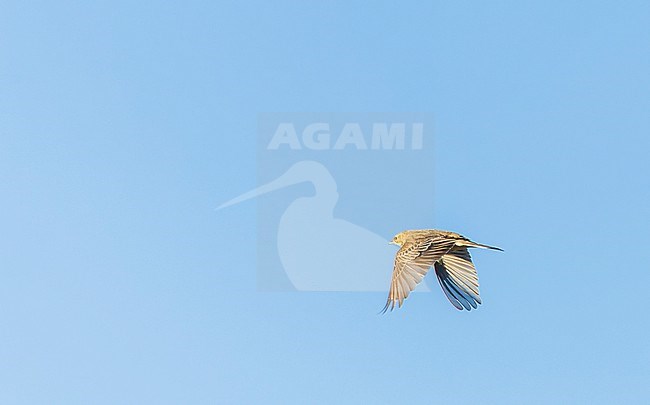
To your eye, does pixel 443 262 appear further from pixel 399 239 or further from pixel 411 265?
pixel 411 265

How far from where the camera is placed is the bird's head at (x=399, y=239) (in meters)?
17.0

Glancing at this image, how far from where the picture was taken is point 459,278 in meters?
16.0

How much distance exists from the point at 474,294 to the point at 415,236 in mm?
1599

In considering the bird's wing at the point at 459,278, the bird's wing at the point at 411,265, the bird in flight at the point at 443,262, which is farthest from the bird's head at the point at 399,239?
the bird's wing at the point at 411,265

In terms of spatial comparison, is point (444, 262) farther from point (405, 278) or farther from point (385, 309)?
point (385, 309)

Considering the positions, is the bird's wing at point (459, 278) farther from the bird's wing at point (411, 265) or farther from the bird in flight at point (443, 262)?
the bird's wing at point (411, 265)

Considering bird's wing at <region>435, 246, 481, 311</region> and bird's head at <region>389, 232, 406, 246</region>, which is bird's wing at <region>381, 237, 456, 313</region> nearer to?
bird's wing at <region>435, 246, 481, 311</region>

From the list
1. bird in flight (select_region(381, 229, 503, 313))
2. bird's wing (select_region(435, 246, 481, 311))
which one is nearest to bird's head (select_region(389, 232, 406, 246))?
bird in flight (select_region(381, 229, 503, 313))

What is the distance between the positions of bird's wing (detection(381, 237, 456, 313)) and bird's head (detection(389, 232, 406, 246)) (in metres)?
1.59

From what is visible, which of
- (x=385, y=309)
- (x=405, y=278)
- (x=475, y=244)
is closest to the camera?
(x=385, y=309)

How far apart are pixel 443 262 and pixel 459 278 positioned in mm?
477

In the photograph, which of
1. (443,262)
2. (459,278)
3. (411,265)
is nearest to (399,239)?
(443,262)

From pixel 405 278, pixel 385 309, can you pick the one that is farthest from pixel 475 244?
pixel 385 309

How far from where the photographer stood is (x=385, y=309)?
1233 centimetres
